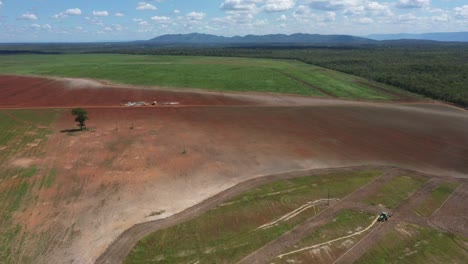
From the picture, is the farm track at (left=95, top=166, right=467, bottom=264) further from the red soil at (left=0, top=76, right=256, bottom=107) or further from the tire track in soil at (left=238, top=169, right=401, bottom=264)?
the red soil at (left=0, top=76, right=256, bottom=107)

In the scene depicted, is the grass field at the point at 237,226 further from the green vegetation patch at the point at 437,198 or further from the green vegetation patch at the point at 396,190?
the green vegetation patch at the point at 437,198

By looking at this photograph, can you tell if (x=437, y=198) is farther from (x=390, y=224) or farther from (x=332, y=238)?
(x=332, y=238)

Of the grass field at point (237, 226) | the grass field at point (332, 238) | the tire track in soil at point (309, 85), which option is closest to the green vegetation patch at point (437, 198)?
the grass field at point (332, 238)

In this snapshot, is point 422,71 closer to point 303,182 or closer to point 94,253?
point 303,182

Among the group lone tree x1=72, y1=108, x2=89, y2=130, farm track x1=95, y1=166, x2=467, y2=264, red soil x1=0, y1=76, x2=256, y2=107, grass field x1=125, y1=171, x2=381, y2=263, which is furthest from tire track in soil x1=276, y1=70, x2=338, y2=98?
lone tree x1=72, y1=108, x2=89, y2=130

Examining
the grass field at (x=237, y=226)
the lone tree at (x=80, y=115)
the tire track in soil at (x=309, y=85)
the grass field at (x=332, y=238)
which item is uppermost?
the lone tree at (x=80, y=115)

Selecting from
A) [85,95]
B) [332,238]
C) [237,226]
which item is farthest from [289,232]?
[85,95]

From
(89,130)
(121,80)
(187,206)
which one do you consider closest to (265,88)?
(121,80)
